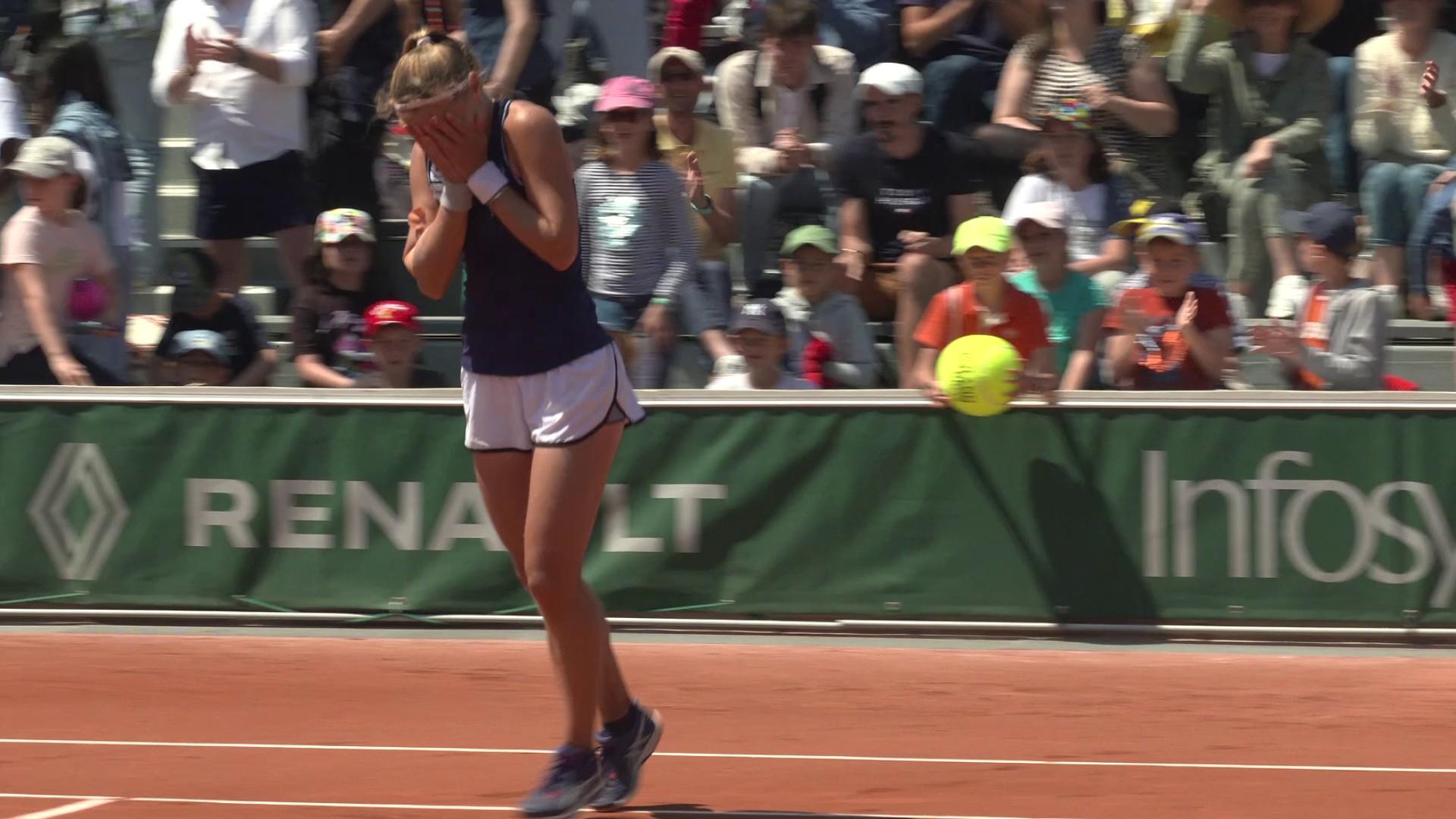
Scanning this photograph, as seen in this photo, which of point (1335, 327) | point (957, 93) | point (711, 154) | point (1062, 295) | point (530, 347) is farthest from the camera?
point (957, 93)

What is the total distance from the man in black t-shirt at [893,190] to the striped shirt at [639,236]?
798 mm

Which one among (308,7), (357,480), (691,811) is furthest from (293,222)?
(691,811)

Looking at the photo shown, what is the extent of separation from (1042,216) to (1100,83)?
50.6 inches

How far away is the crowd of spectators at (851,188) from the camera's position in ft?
29.9

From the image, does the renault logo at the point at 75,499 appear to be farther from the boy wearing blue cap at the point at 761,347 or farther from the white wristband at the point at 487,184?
the white wristband at the point at 487,184

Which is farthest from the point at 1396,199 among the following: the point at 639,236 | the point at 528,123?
the point at 528,123

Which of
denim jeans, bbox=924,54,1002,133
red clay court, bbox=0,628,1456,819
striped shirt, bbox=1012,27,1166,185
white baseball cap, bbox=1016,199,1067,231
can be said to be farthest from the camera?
denim jeans, bbox=924,54,1002,133

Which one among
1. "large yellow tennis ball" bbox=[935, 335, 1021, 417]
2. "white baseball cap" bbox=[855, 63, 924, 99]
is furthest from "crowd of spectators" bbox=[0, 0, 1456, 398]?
"large yellow tennis ball" bbox=[935, 335, 1021, 417]

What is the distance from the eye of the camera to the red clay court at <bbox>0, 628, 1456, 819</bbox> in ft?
20.1

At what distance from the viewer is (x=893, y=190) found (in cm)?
977

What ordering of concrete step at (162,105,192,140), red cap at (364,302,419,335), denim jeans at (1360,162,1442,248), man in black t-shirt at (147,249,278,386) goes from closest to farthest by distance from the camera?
red cap at (364,302,419,335)
man in black t-shirt at (147,249,278,386)
denim jeans at (1360,162,1442,248)
concrete step at (162,105,192,140)

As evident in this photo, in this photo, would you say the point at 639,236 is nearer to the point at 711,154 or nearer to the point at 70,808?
the point at 711,154

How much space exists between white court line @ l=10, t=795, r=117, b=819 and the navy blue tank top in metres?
1.83

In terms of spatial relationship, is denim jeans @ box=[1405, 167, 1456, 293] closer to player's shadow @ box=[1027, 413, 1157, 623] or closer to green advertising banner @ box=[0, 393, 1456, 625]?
green advertising banner @ box=[0, 393, 1456, 625]
